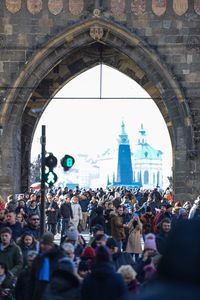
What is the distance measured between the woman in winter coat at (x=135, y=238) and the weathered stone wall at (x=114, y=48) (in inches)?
498

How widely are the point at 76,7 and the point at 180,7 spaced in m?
3.63

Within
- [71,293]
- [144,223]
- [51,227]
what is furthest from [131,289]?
[51,227]

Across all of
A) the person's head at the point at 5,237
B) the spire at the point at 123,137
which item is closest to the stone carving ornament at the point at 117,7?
the person's head at the point at 5,237

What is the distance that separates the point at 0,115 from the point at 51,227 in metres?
5.20

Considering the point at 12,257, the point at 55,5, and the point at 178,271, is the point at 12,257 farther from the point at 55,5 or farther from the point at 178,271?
the point at 55,5

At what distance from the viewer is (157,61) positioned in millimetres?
33531

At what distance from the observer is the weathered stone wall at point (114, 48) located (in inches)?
1313

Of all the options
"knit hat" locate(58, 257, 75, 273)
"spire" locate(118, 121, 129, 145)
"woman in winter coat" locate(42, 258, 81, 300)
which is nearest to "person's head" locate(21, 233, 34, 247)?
"knit hat" locate(58, 257, 75, 273)

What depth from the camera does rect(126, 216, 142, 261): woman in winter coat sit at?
20.5 m

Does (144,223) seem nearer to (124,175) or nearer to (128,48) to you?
(128,48)

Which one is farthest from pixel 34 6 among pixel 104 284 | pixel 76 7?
pixel 104 284

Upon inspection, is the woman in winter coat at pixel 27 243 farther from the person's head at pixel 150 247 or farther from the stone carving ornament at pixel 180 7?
the stone carving ornament at pixel 180 7

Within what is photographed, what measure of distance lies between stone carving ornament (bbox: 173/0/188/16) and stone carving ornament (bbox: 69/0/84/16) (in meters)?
3.26

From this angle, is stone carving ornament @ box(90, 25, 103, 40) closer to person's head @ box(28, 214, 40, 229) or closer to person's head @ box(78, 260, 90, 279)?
person's head @ box(28, 214, 40, 229)
